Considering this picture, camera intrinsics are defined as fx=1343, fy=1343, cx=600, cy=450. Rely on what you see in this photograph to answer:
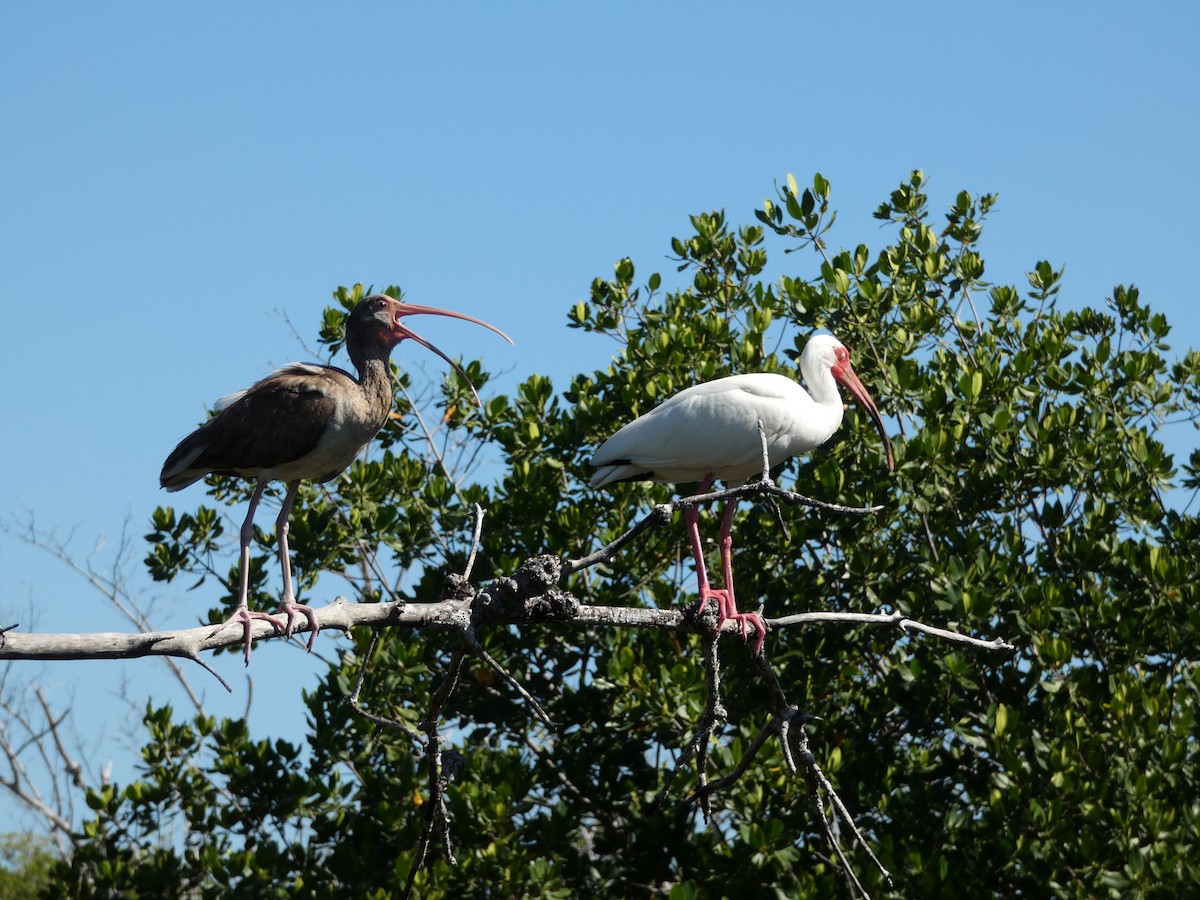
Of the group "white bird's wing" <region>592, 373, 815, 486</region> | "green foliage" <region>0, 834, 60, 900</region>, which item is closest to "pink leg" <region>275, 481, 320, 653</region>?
"white bird's wing" <region>592, 373, 815, 486</region>

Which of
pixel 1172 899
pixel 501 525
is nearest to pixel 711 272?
pixel 501 525

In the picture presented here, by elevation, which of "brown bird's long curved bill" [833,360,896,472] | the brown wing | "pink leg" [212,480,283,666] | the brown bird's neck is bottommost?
"pink leg" [212,480,283,666]

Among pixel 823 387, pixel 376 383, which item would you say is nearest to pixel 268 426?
pixel 376 383

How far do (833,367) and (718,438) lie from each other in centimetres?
131

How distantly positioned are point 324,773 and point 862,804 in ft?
10.3

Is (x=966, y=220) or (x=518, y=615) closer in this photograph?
(x=518, y=615)

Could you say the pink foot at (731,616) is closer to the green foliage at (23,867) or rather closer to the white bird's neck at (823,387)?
the white bird's neck at (823,387)

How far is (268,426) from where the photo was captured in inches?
216

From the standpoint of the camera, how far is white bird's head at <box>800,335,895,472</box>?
23.0ft

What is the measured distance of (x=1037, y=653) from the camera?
730 centimetres

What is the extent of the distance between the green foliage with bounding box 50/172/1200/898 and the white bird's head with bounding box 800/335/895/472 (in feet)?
1.18

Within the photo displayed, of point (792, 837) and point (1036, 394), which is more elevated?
point (1036, 394)

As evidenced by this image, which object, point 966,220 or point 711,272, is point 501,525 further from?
point 966,220

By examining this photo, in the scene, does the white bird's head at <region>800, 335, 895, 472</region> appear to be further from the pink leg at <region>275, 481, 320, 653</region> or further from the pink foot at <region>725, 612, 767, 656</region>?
the pink leg at <region>275, 481, 320, 653</region>
